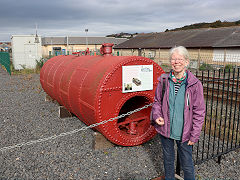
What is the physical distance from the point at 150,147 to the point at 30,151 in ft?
9.19

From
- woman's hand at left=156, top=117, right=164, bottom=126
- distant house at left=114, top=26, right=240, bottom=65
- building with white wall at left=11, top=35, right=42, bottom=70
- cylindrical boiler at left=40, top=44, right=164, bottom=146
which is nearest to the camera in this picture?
woman's hand at left=156, top=117, right=164, bottom=126

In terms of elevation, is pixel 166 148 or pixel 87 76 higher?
pixel 87 76

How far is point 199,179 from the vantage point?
3.82 meters

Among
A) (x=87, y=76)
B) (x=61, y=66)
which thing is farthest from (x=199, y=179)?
(x=61, y=66)

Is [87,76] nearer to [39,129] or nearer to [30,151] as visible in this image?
[30,151]

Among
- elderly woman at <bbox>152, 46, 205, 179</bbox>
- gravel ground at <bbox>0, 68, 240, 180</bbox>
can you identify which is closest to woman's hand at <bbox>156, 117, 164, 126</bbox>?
elderly woman at <bbox>152, 46, 205, 179</bbox>

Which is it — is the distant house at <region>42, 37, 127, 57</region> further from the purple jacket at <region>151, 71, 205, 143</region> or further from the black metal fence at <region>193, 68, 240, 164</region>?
the purple jacket at <region>151, 71, 205, 143</region>

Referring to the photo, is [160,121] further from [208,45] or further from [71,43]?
[71,43]

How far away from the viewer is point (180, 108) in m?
2.93

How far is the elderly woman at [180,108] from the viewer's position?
282cm

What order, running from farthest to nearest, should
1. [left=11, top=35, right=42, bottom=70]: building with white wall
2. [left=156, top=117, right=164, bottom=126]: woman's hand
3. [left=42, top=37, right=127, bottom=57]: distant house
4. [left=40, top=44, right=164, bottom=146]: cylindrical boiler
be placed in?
[left=42, top=37, right=127, bottom=57]: distant house
[left=11, top=35, right=42, bottom=70]: building with white wall
[left=40, top=44, right=164, bottom=146]: cylindrical boiler
[left=156, top=117, right=164, bottom=126]: woman's hand

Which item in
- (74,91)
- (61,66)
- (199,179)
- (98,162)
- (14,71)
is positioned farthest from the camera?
(14,71)

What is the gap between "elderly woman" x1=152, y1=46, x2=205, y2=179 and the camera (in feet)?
9.25

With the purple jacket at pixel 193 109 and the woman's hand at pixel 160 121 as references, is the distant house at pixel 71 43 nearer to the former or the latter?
the woman's hand at pixel 160 121
